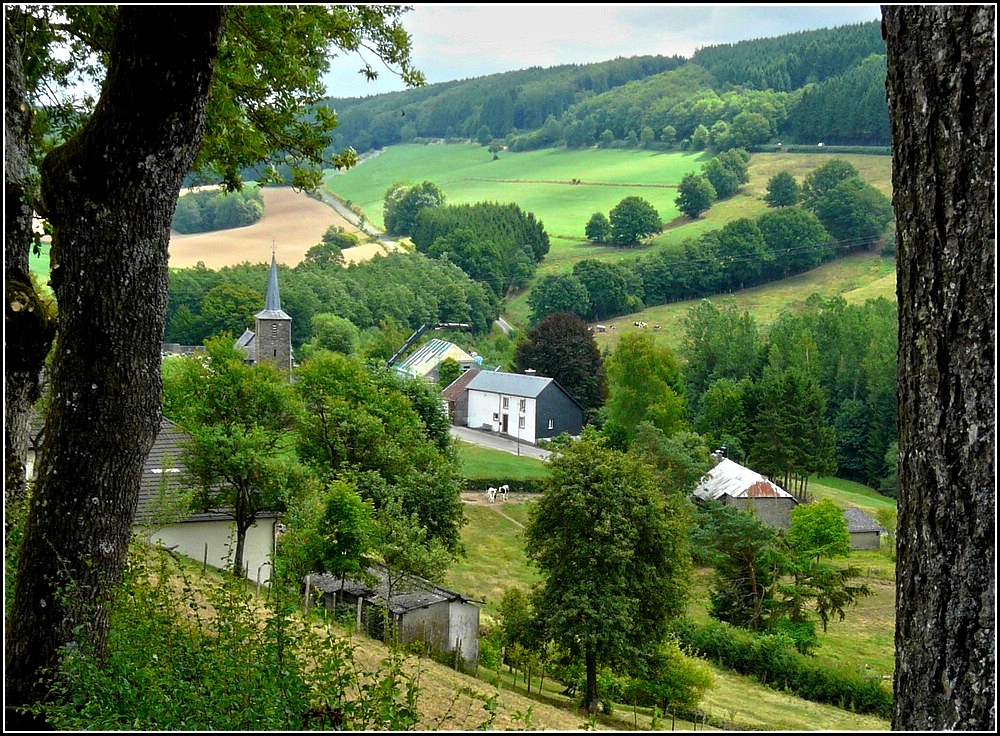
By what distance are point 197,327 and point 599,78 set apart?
94376mm

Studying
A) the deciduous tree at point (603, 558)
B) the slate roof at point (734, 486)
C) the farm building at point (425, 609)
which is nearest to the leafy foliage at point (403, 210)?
the slate roof at point (734, 486)

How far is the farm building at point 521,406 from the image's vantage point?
2224 inches

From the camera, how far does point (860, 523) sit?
1622 inches

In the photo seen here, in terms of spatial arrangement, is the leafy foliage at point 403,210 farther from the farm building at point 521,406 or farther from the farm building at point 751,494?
the farm building at point 751,494

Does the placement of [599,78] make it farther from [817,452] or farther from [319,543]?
[319,543]

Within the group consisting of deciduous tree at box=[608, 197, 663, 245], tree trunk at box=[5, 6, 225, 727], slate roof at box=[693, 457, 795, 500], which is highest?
deciduous tree at box=[608, 197, 663, 245]

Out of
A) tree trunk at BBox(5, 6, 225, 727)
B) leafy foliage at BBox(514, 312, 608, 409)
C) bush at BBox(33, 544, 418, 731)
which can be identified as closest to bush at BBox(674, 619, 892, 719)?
bush at BBox(33, 544, 418, 731)

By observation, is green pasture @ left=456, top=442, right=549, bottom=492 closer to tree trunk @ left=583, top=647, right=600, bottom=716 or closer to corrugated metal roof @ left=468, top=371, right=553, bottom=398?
corrugated metal roof @ left=468, top=371, right=553, bottom=398

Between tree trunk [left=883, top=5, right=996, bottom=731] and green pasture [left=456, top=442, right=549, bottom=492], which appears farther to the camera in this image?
green pasture [left=456, top=442, right=549, bottom=492]

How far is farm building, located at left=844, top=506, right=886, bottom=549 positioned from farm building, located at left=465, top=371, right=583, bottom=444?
19.4 metres

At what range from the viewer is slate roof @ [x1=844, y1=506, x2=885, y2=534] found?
134 ft

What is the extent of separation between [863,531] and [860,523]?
19.6 inches

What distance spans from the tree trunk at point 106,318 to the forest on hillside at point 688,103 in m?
115

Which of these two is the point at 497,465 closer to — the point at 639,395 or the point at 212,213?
the point at 639,395
